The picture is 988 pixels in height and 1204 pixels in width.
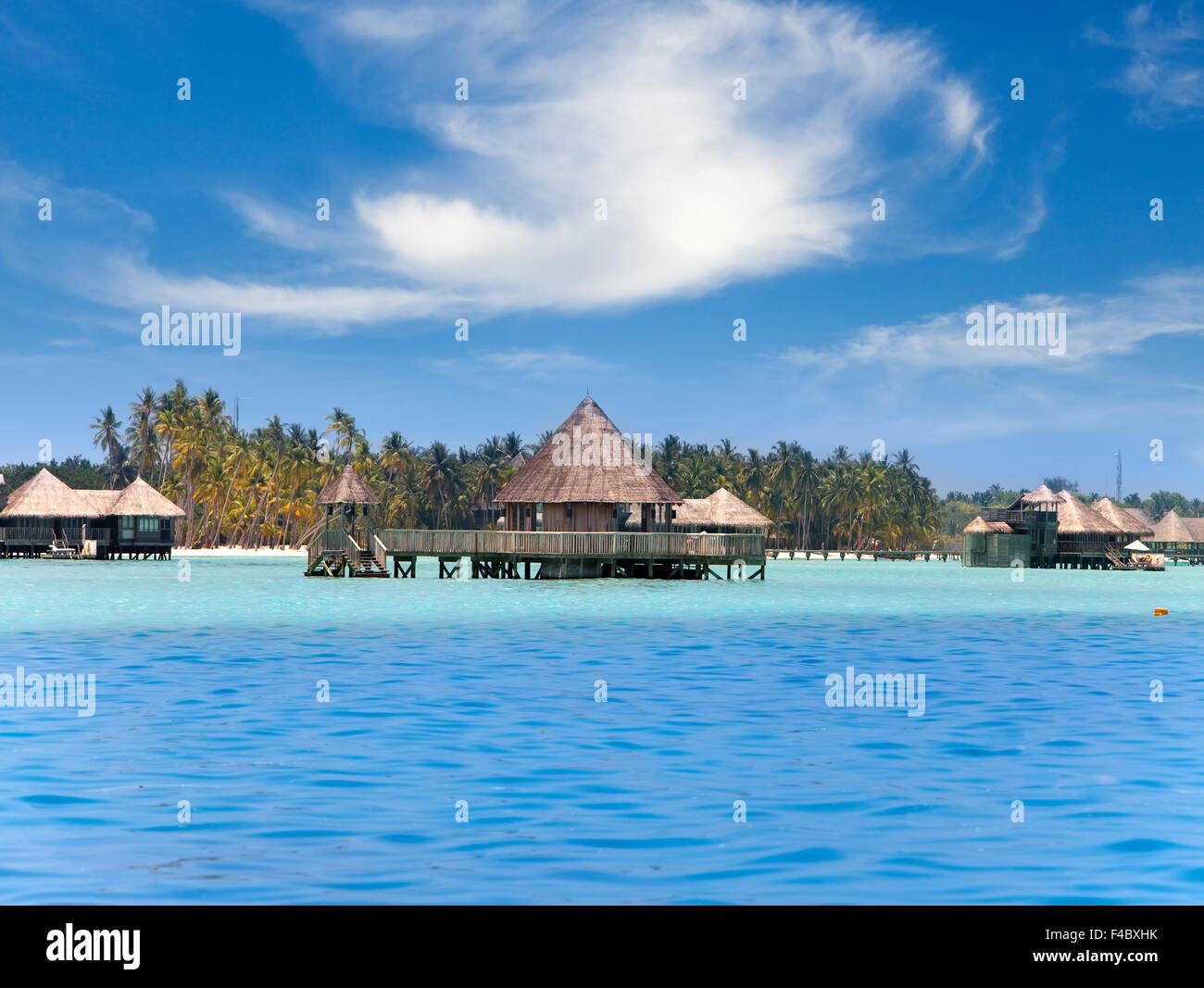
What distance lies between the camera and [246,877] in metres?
7.41

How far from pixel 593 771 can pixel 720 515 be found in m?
63.8

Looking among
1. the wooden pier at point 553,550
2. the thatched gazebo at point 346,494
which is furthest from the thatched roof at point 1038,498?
the thatched gazebo at point 346,494

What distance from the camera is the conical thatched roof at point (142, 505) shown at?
7569 cm

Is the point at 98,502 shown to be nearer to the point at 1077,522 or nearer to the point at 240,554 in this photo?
the point at 240,554

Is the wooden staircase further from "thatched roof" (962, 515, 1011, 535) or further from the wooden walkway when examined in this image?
the wooden walkway

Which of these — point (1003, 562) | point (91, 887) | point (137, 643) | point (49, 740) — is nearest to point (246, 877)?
point (91, 887)

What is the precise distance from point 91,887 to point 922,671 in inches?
596

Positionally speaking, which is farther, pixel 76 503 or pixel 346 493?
pixel 76 503

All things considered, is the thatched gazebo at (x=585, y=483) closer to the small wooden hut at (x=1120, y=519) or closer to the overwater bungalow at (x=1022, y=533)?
the overwater bungalow at (x=1022, y=533)

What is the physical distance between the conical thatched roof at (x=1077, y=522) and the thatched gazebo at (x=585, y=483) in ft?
147

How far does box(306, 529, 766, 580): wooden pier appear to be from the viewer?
47.3m

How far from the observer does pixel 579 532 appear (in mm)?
47312

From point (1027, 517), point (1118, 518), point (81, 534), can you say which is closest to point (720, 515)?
point (1027, 517)

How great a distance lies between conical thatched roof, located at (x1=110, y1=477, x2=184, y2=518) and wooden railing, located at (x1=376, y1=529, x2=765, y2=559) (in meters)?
33.7
